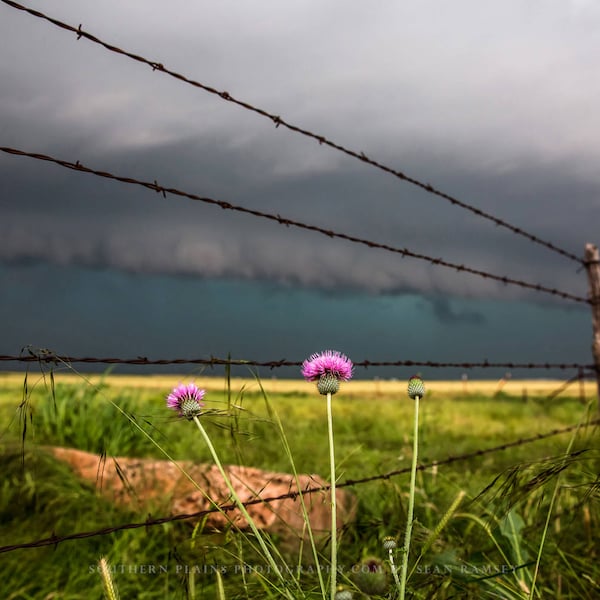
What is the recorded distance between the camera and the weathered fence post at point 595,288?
5.33 m

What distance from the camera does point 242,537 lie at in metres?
2.48

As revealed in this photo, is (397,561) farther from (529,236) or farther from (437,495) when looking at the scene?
(529,236)

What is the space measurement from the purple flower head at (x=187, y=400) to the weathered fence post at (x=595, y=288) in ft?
13.4

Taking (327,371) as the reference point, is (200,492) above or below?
below

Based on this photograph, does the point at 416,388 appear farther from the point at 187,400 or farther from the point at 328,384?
the point at 187,400

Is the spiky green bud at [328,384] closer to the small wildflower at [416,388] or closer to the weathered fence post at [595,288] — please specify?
the small wildflower at [416,388]

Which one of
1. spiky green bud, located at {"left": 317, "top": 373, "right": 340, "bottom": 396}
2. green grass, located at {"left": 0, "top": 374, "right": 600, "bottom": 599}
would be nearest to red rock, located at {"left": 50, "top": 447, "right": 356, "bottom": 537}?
green grass, located at {"left": 0, "top": 374, "right": 600, "bottom": 599}

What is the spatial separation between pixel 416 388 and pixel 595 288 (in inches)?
155

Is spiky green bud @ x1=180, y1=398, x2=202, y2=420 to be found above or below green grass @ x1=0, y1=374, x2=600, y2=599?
above

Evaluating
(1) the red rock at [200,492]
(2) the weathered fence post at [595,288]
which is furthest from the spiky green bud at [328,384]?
(2) the weathered fence post at [595,288]

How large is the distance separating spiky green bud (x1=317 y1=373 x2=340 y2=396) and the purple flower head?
12.8 inches

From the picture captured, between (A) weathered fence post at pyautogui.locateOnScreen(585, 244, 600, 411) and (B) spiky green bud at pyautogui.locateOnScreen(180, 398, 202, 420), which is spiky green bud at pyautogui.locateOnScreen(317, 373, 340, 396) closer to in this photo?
(B) spiky green bud at pyautogui.locateOnScreen(180, 398, 202, 420)

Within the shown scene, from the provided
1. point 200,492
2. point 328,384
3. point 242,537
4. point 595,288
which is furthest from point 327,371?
point 595,288

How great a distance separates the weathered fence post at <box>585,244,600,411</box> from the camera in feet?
17.5
